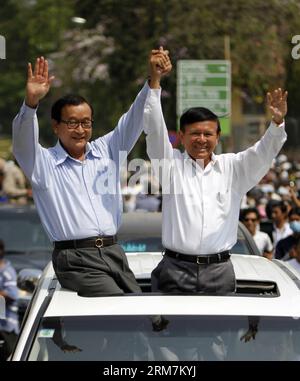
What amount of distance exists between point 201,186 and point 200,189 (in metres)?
0.01

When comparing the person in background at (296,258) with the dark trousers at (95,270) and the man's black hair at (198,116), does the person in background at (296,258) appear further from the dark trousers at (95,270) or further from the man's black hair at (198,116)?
the man's black hair at (198,116)

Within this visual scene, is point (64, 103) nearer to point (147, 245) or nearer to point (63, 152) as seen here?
point (63, 152)

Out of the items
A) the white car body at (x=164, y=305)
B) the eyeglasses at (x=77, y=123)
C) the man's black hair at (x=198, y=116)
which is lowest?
the white car body at (x=164, y=305)

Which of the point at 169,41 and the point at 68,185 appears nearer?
the point at 68,185

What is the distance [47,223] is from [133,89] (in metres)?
27.5

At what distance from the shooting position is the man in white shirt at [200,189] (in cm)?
532

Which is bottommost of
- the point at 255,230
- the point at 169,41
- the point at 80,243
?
the point at 255,230

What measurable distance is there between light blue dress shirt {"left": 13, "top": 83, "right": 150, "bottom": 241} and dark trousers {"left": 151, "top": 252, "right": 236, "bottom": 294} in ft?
1.43

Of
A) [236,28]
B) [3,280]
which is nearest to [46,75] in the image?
[3,280]

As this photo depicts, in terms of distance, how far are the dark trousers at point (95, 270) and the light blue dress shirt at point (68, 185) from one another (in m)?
0.09

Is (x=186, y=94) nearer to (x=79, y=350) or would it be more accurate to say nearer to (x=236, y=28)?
(x=236, y=28)

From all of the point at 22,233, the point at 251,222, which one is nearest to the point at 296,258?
the point at 251,222

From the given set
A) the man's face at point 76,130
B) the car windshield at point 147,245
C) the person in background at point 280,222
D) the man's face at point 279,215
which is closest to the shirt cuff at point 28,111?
the man's face at point 76,130

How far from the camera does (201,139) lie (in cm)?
540
